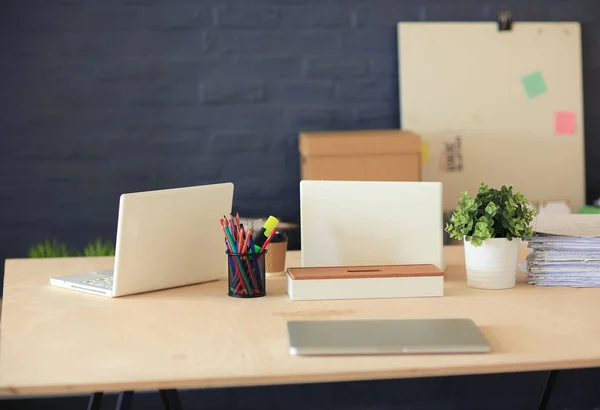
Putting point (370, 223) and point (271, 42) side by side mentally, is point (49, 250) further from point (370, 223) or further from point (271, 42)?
point (370, 223)

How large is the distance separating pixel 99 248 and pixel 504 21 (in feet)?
6.34

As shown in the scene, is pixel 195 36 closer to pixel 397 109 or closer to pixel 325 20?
pixel 325 20

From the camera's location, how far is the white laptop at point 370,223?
202 centimetres

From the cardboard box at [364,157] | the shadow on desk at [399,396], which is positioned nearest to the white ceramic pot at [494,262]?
the cardboard box at [364,157]

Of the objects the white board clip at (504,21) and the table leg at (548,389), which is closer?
the table leg at (548,389)

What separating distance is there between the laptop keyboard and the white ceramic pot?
0.84 metres

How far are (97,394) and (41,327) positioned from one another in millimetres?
182

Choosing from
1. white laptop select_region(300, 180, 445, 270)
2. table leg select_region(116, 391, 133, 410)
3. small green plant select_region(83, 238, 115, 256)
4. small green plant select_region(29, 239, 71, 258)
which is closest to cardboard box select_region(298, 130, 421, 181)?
small green plant select_region(83, 238, 115, 256)

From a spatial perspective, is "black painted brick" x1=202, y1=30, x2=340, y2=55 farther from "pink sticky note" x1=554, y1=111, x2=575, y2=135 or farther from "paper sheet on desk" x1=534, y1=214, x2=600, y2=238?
"paper sheet on desk" x1=534, y1=214, x2=600, y2=238

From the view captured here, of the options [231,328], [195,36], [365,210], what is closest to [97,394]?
[231,328]

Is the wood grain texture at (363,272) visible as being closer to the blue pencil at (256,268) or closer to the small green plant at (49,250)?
the blue pencil at (256,268)

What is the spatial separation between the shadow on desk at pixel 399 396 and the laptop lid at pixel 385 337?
173 cm

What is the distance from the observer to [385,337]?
152cm

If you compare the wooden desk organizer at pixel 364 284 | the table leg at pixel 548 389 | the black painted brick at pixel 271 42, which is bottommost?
the table leg at pixel 548 389
